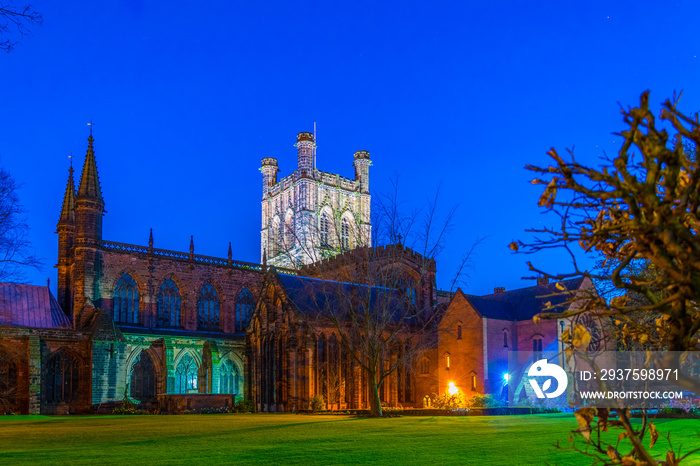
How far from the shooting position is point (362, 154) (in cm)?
10306

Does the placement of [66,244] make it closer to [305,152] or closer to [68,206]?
[68,206]

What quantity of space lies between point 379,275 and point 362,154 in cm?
7105

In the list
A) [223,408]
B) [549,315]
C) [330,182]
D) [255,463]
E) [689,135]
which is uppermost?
[330,182]

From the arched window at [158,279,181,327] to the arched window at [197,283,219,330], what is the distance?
2043 millimetres

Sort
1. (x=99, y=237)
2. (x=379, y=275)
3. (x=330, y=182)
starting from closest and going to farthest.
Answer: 1. (x=379, y=275)
2. (x=99, y=237)
3. (x=330, y=182)

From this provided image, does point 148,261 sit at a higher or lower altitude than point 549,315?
higher

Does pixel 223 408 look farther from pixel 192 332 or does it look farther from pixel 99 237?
pixel 99 237

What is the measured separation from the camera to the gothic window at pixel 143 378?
49.5 m

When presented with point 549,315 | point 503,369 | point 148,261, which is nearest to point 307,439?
point 549,315

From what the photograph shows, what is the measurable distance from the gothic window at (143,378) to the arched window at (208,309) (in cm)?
908

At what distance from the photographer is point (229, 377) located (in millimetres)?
53000

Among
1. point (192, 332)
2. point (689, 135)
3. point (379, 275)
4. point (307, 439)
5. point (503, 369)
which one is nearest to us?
point (689, 135)

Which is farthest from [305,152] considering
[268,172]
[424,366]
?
[424,366]

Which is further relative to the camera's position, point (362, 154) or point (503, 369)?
point (362, 154)
